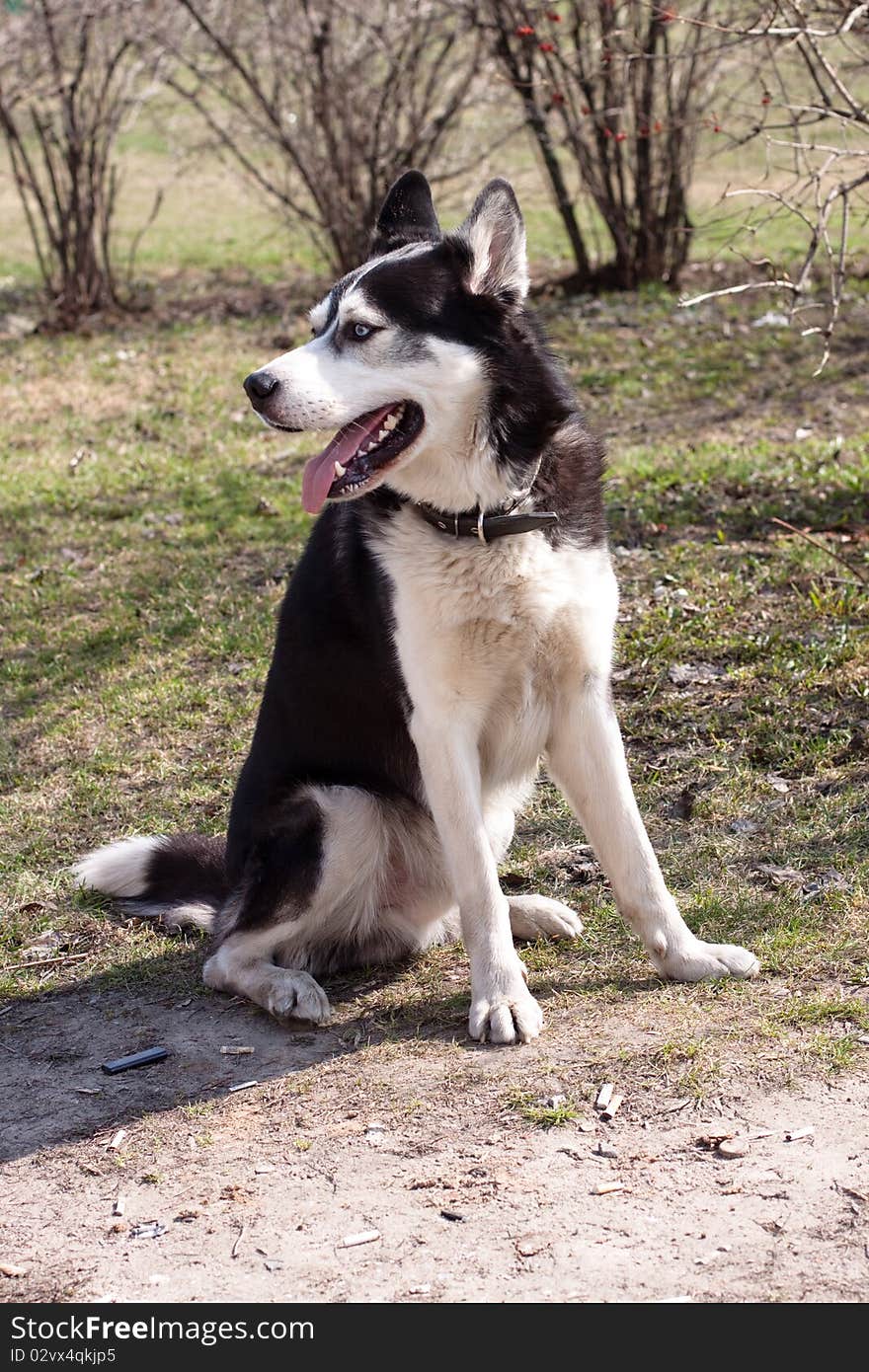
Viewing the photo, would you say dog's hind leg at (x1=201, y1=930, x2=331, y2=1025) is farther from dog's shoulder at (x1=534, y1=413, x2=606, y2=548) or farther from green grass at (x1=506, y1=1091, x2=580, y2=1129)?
dog's shoulder at (x1=534, y1=413, x2=606, y2=548)

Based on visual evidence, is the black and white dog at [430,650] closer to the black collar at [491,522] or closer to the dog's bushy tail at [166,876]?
the black collar at [491,522]

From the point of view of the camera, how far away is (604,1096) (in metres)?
3.21

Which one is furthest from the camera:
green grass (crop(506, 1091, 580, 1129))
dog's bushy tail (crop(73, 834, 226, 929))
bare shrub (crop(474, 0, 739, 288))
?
bare shrub (crop(474, 0, 739, 288))

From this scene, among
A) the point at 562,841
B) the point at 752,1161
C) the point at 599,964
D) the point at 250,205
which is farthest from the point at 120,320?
the point at 752,1161

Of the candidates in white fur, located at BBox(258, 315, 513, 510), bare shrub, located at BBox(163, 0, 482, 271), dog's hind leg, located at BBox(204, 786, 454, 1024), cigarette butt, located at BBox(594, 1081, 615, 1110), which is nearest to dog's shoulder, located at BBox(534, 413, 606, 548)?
white fur, located at BBox(258, 315, 513, 510)

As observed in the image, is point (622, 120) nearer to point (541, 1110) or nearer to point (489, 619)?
point (489, 619)

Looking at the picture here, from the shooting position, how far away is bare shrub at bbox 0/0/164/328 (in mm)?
10711

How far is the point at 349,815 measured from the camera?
12.5 ft

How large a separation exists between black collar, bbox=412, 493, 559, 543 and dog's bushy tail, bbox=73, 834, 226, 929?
4.29 ft

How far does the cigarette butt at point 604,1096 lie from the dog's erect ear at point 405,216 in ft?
7.10

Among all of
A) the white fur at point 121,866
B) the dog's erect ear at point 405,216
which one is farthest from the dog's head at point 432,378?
the white fur at point 121,866

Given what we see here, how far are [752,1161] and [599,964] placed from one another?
1014 millimetres

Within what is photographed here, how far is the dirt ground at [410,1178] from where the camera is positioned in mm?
2654

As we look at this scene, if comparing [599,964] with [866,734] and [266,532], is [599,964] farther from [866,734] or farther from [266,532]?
[266,532]
